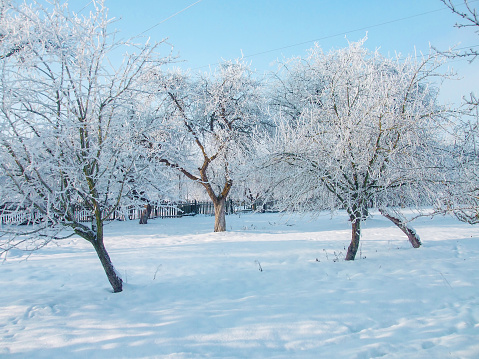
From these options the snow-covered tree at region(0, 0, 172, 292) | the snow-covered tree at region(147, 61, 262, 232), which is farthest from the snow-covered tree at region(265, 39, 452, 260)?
the snow-covered tree at region(147, 61, 262, 232)

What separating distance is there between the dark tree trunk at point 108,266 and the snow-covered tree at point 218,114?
295 inches

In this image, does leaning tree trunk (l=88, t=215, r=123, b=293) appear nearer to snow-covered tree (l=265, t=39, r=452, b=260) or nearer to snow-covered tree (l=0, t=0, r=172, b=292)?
snow-covered tree (l=0, t=0, r=172, b=292)

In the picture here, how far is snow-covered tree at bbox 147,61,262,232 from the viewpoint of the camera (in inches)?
510

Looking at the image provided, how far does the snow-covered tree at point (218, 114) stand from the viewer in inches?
510

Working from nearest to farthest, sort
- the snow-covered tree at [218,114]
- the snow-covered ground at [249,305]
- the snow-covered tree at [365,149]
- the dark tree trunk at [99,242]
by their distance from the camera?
1. the snow-covered ground at [249,305]
2. the dark tree trunk at [99,242]
3. the snow-covered tree at [365,149]
4. the snow-covered tree at [218,114]

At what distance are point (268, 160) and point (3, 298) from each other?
5.50 m

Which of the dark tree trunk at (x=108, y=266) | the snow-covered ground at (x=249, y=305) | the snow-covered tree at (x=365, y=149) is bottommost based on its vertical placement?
the snow-covered ground at (x=249, y=305)

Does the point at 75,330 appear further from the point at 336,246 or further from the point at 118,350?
the point at 336,246

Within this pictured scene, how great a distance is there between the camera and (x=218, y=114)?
13.2 meters

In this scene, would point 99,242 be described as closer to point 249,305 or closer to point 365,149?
point 249,305

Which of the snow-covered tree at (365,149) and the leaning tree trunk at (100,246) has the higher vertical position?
the snow-covered tree at (365,149)

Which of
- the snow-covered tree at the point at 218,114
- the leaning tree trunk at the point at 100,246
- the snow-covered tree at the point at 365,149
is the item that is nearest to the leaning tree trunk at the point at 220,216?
the snow-covered tree at the point at 218,114

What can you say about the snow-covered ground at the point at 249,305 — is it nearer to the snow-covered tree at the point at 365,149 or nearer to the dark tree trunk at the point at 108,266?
the dark tree trunk at the point at 108,266

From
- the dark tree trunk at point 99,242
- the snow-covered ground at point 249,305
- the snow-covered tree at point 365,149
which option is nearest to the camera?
the snow-covered ground at point 249,305
